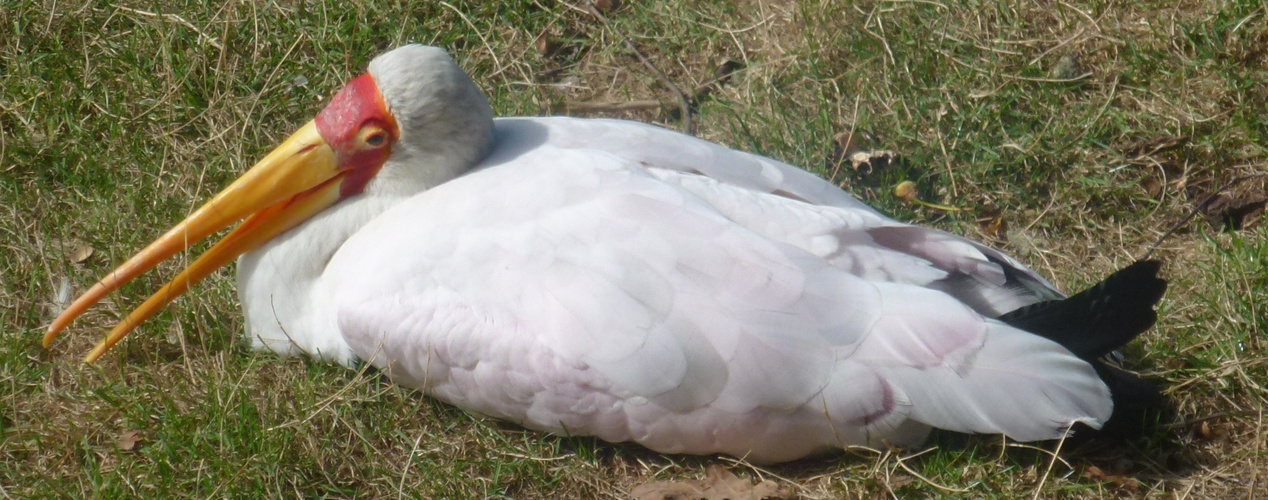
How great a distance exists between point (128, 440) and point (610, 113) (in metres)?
2.06

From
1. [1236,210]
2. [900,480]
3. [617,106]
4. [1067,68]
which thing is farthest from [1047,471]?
[617,106]

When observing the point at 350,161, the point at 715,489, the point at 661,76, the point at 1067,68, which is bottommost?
the point at 715,489

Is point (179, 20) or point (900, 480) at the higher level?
point (179, 20)

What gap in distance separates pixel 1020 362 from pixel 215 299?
234cm

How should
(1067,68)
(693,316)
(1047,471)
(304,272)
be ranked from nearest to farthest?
1. (693,316)
2. (1047,471)
3. (304,272)
4. (1067,68)

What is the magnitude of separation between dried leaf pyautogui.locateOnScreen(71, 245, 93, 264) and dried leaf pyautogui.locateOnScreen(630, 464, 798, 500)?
1.95m

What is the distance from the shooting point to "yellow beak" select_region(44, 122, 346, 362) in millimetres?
3191

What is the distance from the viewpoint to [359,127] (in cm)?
311

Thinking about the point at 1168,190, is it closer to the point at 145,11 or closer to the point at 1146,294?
the point at 1146,294

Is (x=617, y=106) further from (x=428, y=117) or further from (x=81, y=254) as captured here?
(x=81, y=254)

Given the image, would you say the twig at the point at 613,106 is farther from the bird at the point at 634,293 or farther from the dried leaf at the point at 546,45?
A: the bird at the point at 634,293

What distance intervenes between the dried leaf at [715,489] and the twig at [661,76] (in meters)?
→ 1.57

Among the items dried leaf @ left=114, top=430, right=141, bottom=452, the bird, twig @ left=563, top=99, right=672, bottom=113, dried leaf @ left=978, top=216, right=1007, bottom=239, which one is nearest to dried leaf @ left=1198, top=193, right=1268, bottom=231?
dried leaf @ left=978, top=216, right=1007, bottom=239

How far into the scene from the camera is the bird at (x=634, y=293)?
8.78ft
